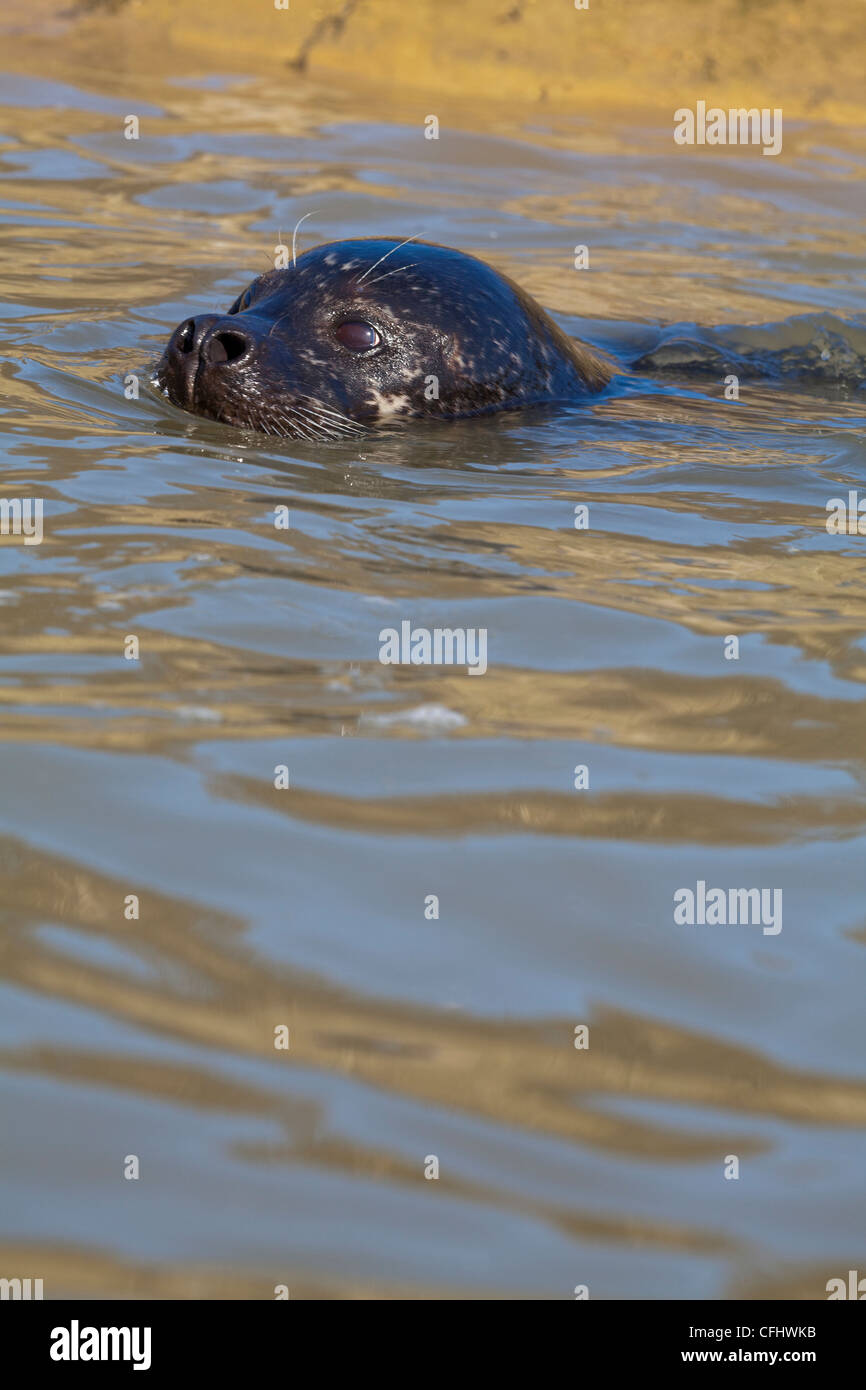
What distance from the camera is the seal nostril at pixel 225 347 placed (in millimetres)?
5918

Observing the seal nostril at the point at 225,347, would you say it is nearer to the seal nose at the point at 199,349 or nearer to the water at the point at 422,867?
the seal nose at the point at 199,349

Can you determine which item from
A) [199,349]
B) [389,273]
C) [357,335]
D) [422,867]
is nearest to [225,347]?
[199,349]

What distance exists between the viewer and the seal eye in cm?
635

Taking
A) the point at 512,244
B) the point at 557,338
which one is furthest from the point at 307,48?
the point at 557,338

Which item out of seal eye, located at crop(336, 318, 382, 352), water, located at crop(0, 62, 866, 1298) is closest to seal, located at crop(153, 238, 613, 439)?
seal eye, located at crop(336, 318, 382, 352)

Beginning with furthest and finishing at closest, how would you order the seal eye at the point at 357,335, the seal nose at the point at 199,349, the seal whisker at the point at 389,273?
the seal whisker at the point at 389,273 < the seal eye at the point at 357,335 < the seal nose at the point at 199,349

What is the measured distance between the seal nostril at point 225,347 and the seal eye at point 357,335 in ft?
1.53

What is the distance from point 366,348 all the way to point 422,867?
390cm

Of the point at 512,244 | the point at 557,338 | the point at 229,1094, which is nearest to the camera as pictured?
the point at 229,1094

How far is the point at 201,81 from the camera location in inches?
544

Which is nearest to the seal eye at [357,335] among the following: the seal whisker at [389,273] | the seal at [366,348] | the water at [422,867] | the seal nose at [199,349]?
the seal at [366,348]

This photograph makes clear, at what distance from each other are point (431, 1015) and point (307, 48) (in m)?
13.4

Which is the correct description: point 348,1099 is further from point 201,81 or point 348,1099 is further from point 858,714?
point 201,81

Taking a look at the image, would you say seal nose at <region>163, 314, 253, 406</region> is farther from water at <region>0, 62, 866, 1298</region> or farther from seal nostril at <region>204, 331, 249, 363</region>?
water at <region>0, 62, 866, 1298</region>
